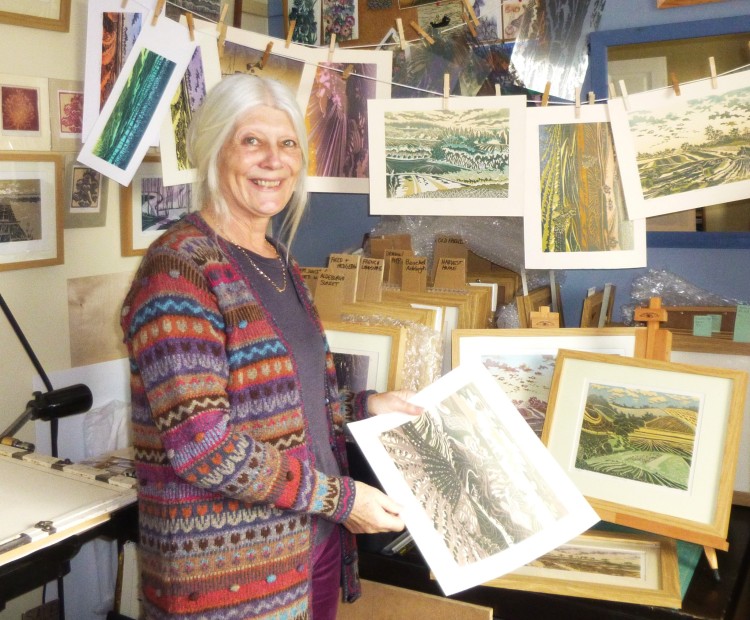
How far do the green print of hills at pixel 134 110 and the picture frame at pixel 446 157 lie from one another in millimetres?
449

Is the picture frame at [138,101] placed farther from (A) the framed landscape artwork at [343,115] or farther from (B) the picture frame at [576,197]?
(B) the picture frame at [576,197]

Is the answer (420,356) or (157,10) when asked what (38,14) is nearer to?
(157,10)

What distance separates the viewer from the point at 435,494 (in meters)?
1.25

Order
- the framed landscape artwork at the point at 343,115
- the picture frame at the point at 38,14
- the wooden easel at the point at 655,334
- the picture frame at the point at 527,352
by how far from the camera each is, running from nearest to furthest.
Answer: the wooden easel at the point at 655,334, the picture frame at the point at 527,352, the picture frame at the point at 38,14, the framed landscape artwork at the point at 343,115

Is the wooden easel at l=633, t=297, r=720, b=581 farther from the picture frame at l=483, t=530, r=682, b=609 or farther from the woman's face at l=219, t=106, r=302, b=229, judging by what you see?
the woman's face at l=219, t=106, r=302, b=229

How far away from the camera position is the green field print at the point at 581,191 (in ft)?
5.25

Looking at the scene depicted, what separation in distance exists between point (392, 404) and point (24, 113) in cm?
104

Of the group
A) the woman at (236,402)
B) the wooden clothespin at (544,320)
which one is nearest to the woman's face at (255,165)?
the woman at (236,402)

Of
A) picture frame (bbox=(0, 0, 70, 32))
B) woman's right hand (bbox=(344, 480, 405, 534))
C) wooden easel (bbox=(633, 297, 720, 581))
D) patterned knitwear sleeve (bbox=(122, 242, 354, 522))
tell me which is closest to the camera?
patterned knitwear sleeve (bbox=(122, 242, 354, 522))

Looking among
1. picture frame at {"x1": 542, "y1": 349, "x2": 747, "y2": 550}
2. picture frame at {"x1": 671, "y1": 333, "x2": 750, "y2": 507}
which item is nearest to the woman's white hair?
picture frame at {"x1": 542, "y1": 349, "x2": 747, "y2": 550}

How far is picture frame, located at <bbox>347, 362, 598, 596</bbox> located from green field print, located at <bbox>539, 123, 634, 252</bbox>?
0.44 metres

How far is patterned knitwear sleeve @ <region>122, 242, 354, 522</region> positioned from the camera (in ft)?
3.35

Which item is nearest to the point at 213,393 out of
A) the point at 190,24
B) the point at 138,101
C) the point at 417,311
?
the point at 417,311

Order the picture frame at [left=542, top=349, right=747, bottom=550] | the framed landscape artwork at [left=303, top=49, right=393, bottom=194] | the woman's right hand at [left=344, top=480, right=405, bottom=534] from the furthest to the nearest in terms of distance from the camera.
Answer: the framed landscape artwork at [left=303, top=49, right=393, bottom=194], the picture frame at [left=542, top=349, right=747, bottom=550], the woman's right hand at [left=344, top=480, right=405, bottom=534]
